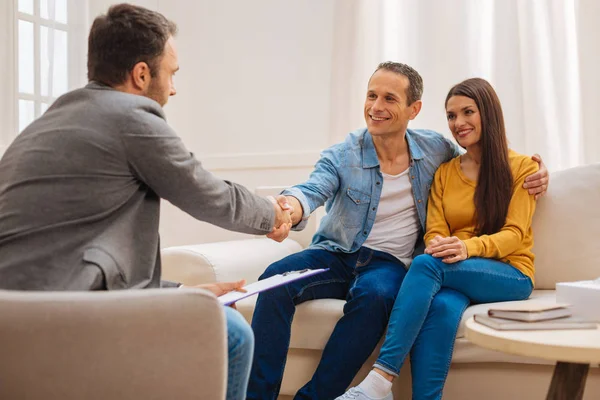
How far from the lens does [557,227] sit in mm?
2412

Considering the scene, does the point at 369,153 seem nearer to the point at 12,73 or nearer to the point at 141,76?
the point at 141,76

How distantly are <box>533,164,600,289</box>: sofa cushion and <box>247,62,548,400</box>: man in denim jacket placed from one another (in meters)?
0.13

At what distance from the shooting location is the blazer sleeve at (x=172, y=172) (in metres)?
1.34

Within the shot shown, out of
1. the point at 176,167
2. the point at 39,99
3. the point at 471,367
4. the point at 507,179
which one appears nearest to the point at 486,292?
the point at 471,367

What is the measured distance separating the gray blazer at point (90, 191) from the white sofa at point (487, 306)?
2.84ft

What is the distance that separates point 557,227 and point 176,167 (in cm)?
156

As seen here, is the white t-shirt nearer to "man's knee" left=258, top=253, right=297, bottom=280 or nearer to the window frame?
"man's knee" left=258, top=253, right=297, bottom=280

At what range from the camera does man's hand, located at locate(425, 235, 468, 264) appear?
6.91ft

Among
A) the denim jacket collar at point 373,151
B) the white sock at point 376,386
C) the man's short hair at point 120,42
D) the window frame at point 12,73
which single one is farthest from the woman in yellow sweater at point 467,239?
the window frame at point 12,73

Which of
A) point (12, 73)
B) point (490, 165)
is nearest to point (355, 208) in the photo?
point (490, 165)

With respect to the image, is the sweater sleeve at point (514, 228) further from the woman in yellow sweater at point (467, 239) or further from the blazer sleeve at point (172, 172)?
the blazer sleeve at point (172, 172)

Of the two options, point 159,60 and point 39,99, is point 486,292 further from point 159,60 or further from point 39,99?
point 39,99

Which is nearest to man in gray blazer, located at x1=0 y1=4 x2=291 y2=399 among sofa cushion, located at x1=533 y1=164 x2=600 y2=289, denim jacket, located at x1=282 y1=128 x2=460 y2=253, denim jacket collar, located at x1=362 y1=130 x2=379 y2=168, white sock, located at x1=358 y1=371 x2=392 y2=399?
white sock, located at x1=358 y1=371 x2=392 y2=399

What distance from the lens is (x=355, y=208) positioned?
241cm
